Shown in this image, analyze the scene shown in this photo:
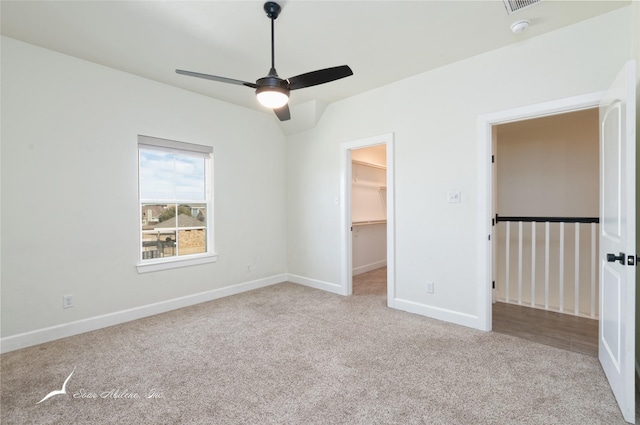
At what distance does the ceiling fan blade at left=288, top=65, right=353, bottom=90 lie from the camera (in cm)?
211

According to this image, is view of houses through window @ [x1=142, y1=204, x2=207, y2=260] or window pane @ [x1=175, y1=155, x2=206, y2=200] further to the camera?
window pane @ [x1=175, y1=155, x2=206, y2=200]

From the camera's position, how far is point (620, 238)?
5.85 feet

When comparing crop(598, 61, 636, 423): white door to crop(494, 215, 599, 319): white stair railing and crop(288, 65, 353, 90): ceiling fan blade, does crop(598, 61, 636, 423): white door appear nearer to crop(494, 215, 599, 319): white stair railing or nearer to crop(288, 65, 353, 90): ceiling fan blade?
crop(288, 65, 353, 90): ceiling fan blade

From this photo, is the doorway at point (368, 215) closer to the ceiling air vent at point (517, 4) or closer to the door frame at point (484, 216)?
the door frame at point (484, 216)

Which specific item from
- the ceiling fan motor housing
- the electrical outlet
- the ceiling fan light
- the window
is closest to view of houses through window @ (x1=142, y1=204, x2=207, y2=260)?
the window

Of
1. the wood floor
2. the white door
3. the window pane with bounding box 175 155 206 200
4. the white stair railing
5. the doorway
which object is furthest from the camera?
the doorway

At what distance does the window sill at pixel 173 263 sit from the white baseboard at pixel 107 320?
1.35 feet

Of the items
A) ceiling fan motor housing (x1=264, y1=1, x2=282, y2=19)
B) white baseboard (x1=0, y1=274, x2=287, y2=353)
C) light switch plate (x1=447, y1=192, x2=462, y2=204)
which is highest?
ceiling fan motor housing (x1=264, y1=1, x2=282, y2=19)

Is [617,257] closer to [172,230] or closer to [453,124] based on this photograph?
[453,124]

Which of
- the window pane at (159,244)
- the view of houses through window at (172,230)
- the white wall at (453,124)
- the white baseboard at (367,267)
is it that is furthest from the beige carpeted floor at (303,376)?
the white baseboard at (367,267)

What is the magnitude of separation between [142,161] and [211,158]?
84cm

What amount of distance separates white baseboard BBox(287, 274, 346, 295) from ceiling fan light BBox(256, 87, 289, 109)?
2766 mm

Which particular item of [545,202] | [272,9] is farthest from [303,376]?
[545,202]

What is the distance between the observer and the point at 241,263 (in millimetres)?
4441
